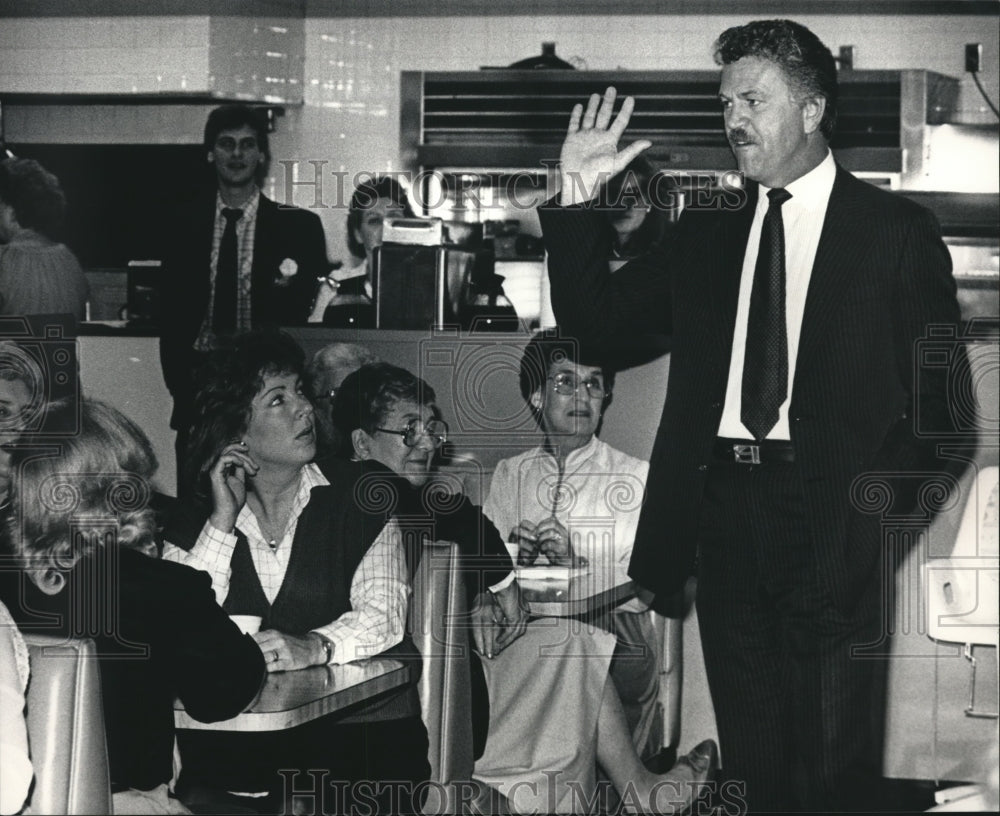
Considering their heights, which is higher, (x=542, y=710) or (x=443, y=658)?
(x=443, y=658)

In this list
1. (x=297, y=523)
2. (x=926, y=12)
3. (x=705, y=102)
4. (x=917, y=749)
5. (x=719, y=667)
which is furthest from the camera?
(x=705, y=102)

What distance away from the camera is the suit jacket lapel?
7.00 feet

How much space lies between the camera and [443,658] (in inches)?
91.3

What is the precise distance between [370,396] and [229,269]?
565mm

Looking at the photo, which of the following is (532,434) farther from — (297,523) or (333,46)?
(333,46)

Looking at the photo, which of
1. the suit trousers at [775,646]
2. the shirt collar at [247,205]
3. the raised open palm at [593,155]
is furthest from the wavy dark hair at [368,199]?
the suit trousers at [775,646]

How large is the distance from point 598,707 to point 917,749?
2.21 feet

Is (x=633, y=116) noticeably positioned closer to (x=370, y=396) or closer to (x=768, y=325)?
(x=370, y=396)

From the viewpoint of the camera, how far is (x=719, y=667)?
215 centimetres

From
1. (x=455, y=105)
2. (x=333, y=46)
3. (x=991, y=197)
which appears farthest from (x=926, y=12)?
(x=333, y=46)

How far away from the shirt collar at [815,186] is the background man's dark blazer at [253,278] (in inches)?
53.8

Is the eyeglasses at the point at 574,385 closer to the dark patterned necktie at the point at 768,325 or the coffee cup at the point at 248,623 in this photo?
the dark patterned necktie at the point at 768,325

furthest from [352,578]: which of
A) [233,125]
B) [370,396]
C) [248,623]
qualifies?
[233,125]

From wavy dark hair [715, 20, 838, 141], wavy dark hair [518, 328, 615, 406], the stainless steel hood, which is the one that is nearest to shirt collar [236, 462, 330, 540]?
wavy dark hair [518, 328, 615, 406]
